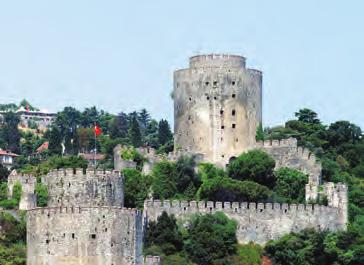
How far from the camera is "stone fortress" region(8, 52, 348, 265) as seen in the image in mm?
55781

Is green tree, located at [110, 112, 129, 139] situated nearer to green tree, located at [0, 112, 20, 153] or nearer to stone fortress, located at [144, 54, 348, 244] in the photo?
green tree, located at [0, 112, 20, 153]

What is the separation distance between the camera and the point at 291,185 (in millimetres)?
76562

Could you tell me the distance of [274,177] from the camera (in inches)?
3044

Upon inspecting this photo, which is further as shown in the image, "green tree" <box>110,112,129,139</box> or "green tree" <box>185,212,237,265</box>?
"green tree" <box>110,112,129,139</box>

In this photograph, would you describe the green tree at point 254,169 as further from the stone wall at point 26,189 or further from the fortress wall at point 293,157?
the stone wall at point 26,189

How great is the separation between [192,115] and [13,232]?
50.7 feet

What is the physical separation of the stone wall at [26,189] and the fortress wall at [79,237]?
14.2 metres

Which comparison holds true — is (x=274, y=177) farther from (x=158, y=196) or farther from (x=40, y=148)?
(x=40, y=148)

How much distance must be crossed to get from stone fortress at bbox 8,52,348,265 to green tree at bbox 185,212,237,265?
2.29ft

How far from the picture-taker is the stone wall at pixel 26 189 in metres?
70.9

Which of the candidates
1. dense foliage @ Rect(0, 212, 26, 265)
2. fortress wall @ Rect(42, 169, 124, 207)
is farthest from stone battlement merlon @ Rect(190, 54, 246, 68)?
fortress wall @ Rect(42, 169, 124, 207)

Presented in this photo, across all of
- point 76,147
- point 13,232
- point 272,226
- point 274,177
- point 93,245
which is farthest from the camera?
point 76,147

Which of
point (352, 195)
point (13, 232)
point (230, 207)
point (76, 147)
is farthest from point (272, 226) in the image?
point (76, 147)

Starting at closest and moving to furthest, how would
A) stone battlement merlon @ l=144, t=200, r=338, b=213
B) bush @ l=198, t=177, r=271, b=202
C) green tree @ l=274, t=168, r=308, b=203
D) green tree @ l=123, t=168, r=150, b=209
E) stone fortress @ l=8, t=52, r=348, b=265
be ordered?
1. stone fortress @ l=8, t=52, r=348, b=265
2. stone battlement merlon @ l=144, t=200, r=338, b=213
3. green tree @ l=123, t=168, r=150, b=209
4. bush @ l=198, t=177, r=271, b=202
5. green tree @ l=274, t=168, r=308, b=203
